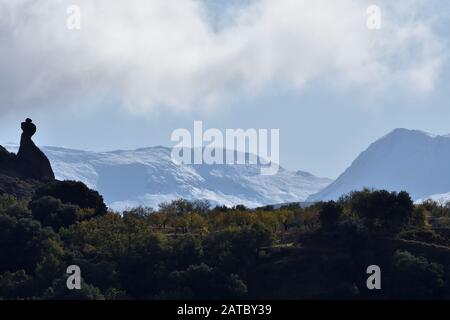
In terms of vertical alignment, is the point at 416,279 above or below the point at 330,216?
below

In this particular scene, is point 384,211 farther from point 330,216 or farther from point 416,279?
point 416,279

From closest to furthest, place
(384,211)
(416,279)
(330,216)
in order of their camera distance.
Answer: (416,279)
(384,211)
(330,216)

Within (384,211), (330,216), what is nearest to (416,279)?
(384,211)

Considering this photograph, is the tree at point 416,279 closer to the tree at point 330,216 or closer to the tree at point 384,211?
the tree at point 384,211

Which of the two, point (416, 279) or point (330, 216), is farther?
point (330, 216)

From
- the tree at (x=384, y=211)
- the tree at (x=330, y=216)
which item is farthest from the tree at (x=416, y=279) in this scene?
the tree at (x=330, y=216)

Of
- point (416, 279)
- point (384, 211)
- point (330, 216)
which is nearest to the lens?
point (416, 279)

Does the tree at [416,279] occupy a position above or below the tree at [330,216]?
below

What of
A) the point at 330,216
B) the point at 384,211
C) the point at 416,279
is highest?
the point at 384,211

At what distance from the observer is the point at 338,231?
18562 centimetres

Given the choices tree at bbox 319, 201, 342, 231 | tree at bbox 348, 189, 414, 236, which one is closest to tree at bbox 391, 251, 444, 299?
tree at bbox 348, 189, 414, 236
